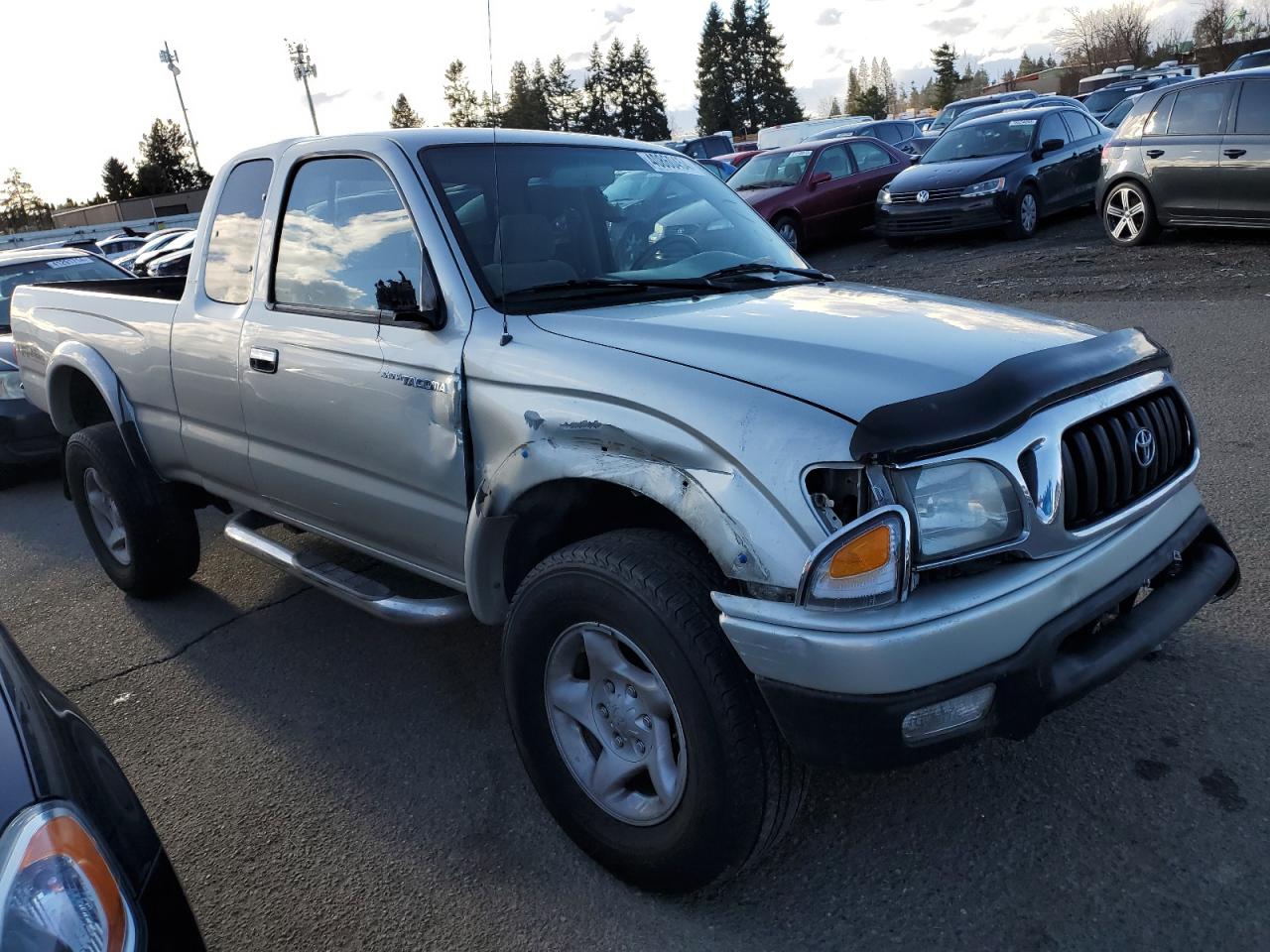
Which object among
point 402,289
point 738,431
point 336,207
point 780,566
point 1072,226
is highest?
point 336,207

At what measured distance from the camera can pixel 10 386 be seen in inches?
295

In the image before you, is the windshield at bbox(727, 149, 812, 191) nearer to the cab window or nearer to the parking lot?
the parking lot

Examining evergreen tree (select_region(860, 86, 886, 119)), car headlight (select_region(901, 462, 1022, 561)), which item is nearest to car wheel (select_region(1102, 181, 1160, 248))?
car headlight (select_region(901, 462, 1022, 561))

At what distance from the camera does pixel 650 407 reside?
2.41m

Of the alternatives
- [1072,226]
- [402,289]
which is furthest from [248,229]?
[1072,226]

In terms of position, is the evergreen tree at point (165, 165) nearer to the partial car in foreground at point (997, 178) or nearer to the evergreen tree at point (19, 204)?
the evergreen tree at point (19, 204)

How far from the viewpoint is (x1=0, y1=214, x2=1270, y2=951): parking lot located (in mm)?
2449

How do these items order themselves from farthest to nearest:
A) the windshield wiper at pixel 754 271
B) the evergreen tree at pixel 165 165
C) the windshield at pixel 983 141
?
the evergreen tree at pixel 165 165 → the windshield at pixel 983 141 → the windshield wiper at pixel 754 271

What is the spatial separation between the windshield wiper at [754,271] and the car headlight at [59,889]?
237 cm

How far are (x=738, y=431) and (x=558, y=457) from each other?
0.58 m

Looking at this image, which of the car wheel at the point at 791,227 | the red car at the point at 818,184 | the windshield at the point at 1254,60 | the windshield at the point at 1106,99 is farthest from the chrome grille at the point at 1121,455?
the windshield at the point at 1254,60

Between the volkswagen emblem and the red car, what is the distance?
465 inches

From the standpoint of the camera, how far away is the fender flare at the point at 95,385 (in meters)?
4.64

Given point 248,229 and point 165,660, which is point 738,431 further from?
point 165,660
